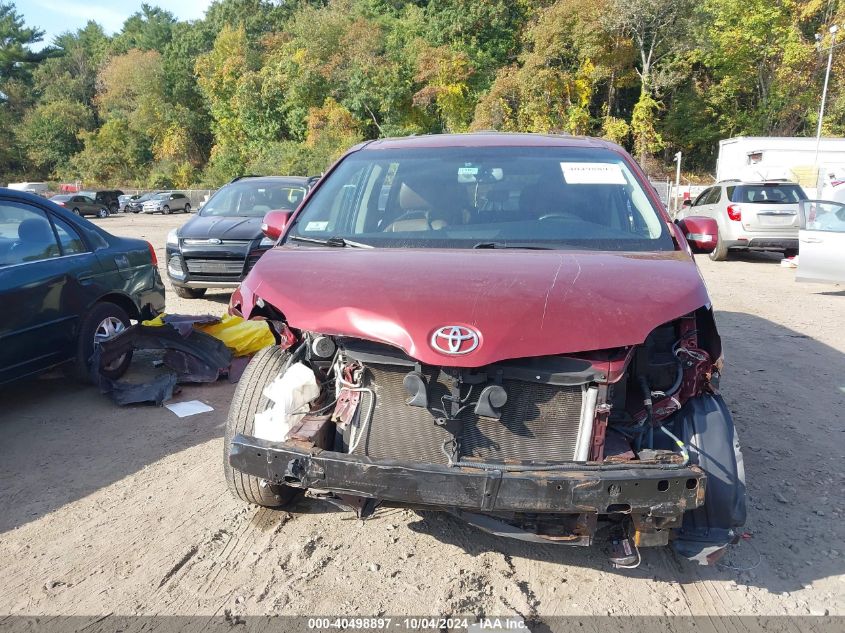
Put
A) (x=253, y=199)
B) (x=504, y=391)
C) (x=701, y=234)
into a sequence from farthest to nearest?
Result: (x=253, y=199) → (x=701, y=234) → (x=504, y=391)

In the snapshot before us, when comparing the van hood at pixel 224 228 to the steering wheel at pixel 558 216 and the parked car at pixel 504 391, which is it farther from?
the steering wheel at pixel 558 216

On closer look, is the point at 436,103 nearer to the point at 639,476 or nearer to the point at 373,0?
the point at 373,0

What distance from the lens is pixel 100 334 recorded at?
527 cm

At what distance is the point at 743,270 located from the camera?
12570 mm

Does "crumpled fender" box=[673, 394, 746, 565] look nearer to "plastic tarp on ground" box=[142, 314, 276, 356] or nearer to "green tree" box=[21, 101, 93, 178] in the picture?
"plastic tarp on ground" box=[142, 314, 276, 356]

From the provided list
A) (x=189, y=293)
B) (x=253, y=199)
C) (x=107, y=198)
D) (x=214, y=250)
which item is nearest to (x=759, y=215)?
(x=253, y=199)

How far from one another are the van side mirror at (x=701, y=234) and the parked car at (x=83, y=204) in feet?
117

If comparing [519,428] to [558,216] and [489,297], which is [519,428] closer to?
[489,297]

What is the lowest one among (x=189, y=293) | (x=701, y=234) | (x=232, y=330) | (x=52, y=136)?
(x=189, y=293)

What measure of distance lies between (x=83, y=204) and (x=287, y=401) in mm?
37655

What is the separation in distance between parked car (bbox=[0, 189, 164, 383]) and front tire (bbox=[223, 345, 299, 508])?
2.35 meters

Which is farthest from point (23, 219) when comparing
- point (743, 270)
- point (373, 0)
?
point (373, 0)

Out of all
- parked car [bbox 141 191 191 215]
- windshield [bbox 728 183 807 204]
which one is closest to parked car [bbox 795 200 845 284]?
windshield [bbox 728 183 807 204]

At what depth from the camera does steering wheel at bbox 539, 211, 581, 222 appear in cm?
333
